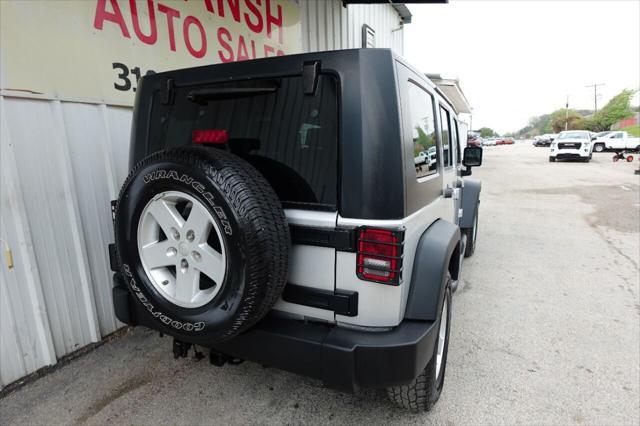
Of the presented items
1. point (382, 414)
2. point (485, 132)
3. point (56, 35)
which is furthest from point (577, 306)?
point (485, 132)

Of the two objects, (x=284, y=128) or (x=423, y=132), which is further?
(x=423, y=132)

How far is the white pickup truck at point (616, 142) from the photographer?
25.8m

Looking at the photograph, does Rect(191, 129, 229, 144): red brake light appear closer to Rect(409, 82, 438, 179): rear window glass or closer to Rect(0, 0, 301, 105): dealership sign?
Rect(409, 82, 438, 179): rear window glass

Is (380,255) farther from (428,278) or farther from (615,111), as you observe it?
(615,111)

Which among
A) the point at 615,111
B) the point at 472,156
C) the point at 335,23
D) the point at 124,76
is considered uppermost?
the point at 615,111

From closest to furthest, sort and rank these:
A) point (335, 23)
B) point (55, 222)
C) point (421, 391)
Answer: point (421, 391) → point (55, 222) → point (335, 23)

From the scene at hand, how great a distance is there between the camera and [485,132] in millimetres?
113250

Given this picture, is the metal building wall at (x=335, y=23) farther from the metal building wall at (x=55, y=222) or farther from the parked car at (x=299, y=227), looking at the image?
the parked car at (x=299, y=227)

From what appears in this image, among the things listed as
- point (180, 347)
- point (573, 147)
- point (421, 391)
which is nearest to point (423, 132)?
point (421, 391)

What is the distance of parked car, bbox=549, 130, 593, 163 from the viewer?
19578mm

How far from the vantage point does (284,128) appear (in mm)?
1865

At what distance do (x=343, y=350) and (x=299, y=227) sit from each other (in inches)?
23.5

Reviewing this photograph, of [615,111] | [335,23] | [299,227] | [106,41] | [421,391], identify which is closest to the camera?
[299,227]

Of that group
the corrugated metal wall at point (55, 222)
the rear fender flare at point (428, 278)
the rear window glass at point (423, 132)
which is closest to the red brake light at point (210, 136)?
the rear window glass at point (423, 132)
